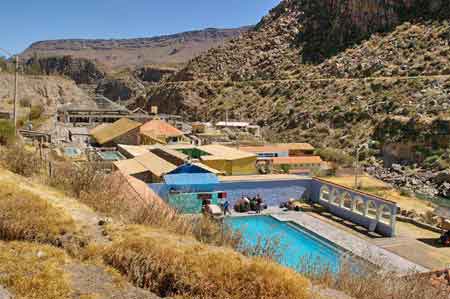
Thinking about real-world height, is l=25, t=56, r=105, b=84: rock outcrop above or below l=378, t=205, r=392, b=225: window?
above

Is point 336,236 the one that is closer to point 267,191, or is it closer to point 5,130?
point 267,191

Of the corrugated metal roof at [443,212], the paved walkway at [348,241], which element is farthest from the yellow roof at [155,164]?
the corrugated metal roof at [443,212]

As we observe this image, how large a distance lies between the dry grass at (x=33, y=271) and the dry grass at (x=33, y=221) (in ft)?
0.55

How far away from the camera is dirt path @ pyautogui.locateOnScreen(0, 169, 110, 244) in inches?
216

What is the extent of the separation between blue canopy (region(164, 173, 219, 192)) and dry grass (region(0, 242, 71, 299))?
11.9m

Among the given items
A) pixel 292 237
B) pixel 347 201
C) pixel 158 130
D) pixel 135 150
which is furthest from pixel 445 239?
pixel 158 130

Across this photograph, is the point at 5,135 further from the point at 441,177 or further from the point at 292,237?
the point at 441,177

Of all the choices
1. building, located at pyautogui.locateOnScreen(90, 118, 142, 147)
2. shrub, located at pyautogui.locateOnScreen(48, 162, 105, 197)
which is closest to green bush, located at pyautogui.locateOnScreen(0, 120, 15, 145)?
shrub, located at pyautogui.locateOnScreen(48, 162, 105, 197)

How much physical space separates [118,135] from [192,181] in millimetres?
13595

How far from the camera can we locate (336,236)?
15117mm

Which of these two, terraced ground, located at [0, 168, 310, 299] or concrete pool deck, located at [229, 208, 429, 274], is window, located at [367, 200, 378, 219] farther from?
terraced ground, located at [0, 168, 310, 299]

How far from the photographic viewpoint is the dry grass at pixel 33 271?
3.92 meters

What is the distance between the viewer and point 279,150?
93.1 ft

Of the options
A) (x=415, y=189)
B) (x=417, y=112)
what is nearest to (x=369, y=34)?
(x=417, y=112)
